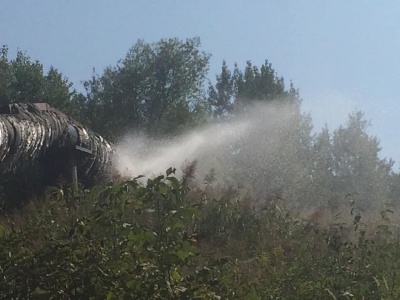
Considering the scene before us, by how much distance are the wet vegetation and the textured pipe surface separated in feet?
2.34

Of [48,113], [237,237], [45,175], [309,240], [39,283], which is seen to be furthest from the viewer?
[45,175]

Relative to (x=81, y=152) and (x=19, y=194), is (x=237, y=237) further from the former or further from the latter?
(x=19, y=194)

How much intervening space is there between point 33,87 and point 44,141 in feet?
54.1

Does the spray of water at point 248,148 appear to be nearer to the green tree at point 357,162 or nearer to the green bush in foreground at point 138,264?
the green tree at point 357,162

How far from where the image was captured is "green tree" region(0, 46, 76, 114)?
29.2m

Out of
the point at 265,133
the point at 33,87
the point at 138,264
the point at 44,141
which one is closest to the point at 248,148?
the point at 265,133

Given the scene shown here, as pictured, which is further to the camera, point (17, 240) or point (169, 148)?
point (169, 148)

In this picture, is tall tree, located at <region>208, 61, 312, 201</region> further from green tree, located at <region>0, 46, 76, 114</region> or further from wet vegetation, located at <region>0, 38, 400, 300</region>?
green tree, located at <region>0, 46, 76, 114</region>

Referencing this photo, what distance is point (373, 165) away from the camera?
4475 cm

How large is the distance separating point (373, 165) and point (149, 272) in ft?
135

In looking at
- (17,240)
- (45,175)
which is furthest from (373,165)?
(17,240)

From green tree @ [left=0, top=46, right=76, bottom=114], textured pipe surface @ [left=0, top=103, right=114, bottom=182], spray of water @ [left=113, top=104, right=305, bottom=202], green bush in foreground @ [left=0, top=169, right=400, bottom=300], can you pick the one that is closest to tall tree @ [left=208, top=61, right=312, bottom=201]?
spray of water @ [left=113, top=104, right=305, bottom=202]

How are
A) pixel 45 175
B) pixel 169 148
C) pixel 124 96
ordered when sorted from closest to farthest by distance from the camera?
1. pixel 45 175
2. pixel 169 148
3. pixel 124 96

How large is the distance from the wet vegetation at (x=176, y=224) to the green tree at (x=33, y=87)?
5 centimetres
